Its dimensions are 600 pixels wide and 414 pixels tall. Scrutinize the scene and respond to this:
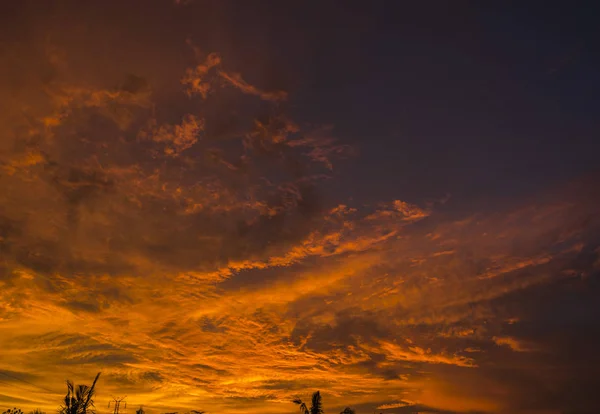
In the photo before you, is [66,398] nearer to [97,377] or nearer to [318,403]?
[97,377]

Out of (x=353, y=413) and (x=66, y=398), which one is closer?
(x=66, y=398)

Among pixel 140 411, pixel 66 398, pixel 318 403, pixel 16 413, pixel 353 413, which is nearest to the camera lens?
pixel 66 398

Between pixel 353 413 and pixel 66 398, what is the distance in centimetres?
2155

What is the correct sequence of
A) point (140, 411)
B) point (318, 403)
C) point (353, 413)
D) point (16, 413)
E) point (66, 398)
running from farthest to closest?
point (16, 413), point (140, 411), point (318, 403), point (353, 413), point (66, 398)

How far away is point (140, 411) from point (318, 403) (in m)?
29.0

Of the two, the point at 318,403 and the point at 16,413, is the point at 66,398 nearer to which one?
the point at 318,403

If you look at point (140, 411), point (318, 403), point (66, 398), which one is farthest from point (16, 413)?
point (318, 403)

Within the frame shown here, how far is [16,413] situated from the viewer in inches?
2429

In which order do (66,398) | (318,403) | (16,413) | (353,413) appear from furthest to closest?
(16,413), (318,403), (353,413), (66,398)

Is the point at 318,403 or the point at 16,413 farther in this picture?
the point at 16,413

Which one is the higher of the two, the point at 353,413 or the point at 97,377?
the point at 97,377

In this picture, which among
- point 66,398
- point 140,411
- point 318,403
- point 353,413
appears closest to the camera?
point 66,398

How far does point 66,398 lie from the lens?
1335 inches

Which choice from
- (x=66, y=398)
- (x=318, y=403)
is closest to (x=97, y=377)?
(x=66, y=398)
